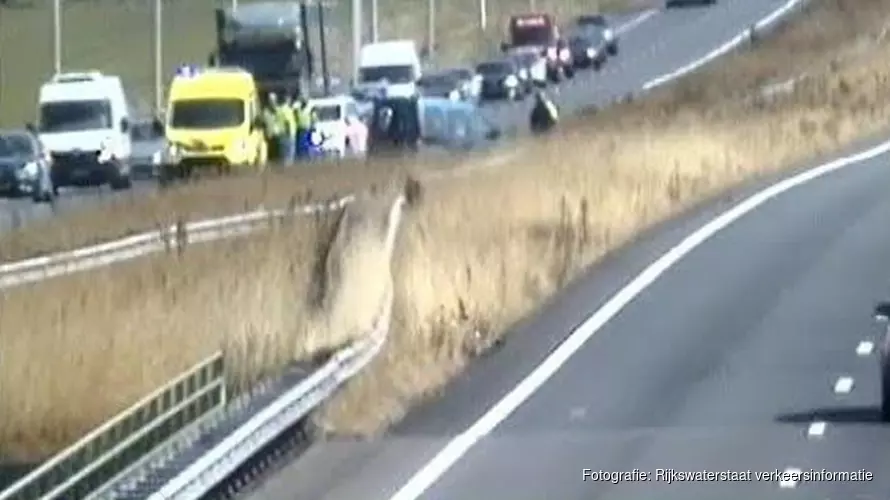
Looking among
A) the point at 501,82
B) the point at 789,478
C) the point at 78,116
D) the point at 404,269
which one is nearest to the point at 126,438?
the point at 789,478

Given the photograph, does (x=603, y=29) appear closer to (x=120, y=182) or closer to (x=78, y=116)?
(x=78, y=116)

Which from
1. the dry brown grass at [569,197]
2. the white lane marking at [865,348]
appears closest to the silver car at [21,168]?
the dry brown grass at [569,197]

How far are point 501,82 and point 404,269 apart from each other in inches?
2113

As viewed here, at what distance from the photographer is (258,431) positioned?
1834 centimetres

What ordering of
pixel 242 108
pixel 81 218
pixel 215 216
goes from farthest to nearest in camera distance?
pixel 242 108 → pixel 81 218 → pixel 215 216

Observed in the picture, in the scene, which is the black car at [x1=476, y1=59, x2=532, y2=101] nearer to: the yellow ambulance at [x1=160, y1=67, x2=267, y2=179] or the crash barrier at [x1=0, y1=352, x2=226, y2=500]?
the yellow ambulance at [x1=160, y1=67, x2=267, y2=179]

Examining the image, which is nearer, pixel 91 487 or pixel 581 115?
pixel 91 487

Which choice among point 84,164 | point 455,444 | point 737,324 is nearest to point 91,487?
point 455,444

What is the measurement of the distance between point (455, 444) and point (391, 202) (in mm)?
12317

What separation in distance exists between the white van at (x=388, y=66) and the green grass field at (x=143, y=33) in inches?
591

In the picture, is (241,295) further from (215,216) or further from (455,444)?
(215,216)

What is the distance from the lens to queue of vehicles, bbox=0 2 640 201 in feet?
189

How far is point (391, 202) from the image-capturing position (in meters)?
32.2

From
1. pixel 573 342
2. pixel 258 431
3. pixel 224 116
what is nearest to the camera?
pixel 258 431
